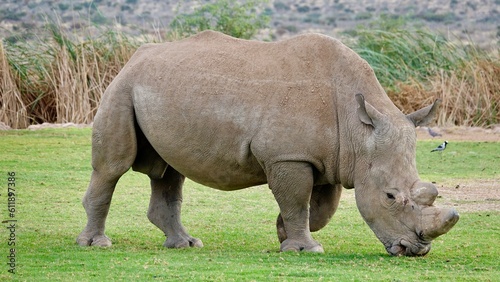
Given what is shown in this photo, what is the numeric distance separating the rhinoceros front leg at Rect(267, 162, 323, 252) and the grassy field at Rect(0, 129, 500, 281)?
0.23 meters

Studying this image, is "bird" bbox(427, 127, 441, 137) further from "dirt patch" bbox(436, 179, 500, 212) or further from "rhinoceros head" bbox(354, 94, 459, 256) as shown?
"rhinoceros head" bbox(354, 94, 459, 256)

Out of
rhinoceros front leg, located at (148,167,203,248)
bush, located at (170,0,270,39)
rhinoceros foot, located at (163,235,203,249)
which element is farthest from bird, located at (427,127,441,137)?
rhinoceros foot, located at (163,235,203,249)

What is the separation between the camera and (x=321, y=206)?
33.0ft

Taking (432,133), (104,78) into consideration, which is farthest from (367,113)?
(104,78)

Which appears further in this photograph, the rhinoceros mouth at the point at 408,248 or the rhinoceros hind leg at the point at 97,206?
the rhinoceros hind leg at the point at 97,206

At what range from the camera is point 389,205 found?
8.99 metres

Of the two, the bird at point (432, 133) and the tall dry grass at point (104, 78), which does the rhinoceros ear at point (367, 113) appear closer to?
the bird at point (432, 133)

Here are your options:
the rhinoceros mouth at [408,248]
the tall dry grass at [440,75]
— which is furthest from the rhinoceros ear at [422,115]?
the tall dry grass at [440,75]

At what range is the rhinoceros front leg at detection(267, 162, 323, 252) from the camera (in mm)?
9328

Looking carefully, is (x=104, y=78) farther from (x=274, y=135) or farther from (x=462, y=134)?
(x=274, y=135)

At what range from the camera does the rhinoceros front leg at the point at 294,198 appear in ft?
30.6

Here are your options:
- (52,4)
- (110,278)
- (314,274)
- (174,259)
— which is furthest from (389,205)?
(52,4)

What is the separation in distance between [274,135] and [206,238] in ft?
6.45

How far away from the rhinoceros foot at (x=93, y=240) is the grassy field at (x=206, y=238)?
11 centimetres
